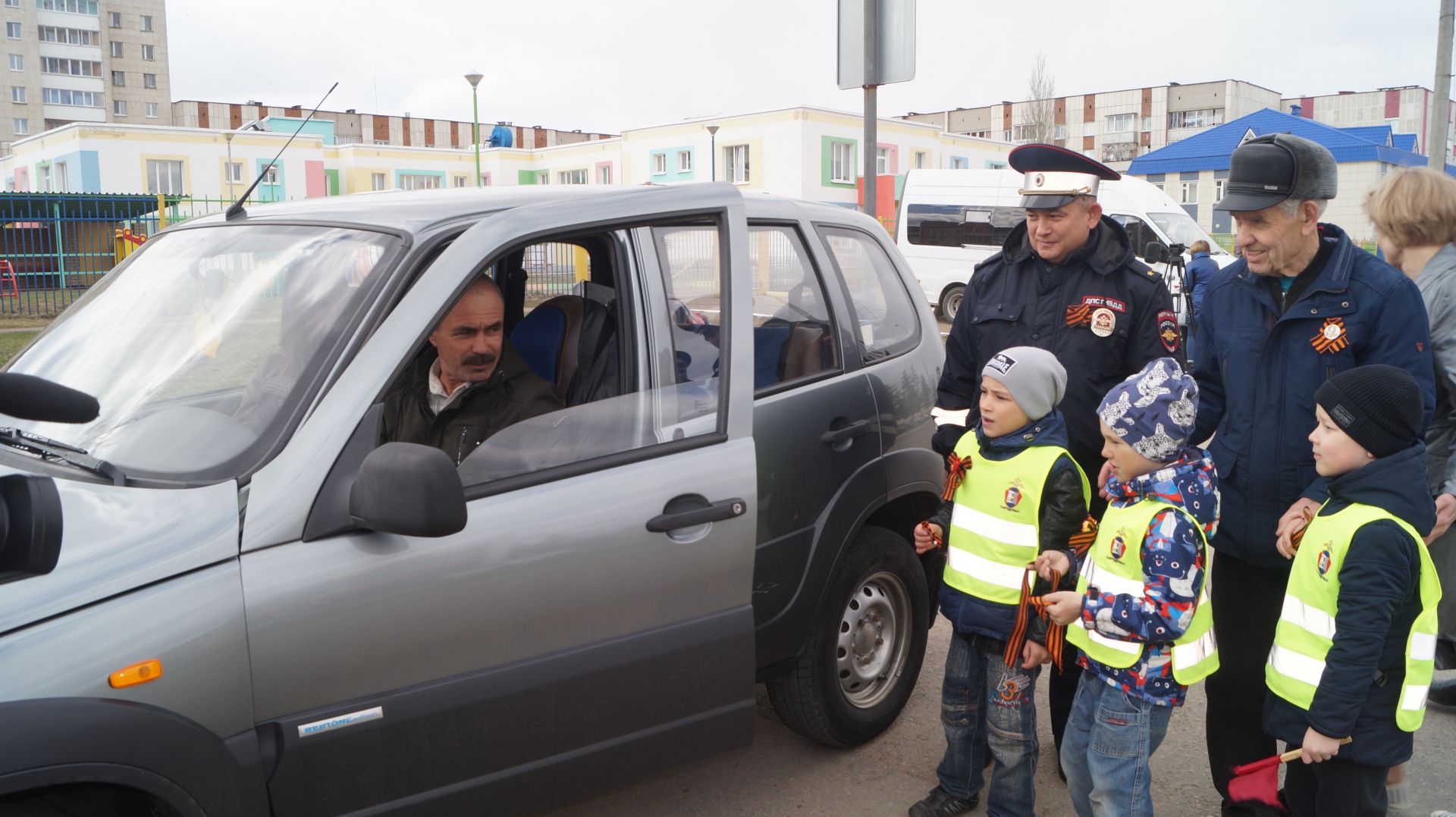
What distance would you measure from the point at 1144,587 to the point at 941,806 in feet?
3.56

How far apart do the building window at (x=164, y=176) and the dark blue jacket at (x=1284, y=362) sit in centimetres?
5379

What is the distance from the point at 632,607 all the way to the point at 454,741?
52 cm

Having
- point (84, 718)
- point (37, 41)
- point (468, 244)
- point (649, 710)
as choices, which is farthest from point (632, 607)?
point (37, 41)

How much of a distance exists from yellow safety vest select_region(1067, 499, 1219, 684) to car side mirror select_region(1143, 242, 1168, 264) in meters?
10.9

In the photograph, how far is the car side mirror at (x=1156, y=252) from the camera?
13336mm

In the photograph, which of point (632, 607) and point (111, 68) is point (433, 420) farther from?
point (111, 68)

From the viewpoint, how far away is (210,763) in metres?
2.06

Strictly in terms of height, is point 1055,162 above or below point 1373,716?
above

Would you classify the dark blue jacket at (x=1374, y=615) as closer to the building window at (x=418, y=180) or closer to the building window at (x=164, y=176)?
the building window at (x=164, y=176)

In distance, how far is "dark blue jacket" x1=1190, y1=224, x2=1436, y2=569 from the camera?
2.83m

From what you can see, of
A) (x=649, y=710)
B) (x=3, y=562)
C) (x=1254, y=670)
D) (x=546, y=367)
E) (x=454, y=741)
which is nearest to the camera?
(x=3, y=562)

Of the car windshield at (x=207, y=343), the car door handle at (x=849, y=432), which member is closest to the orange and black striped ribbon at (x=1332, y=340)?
the car door handle at (x=849, y=432)

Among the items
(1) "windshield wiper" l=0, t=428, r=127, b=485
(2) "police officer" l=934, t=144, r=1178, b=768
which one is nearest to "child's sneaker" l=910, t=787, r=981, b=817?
(2) "police officer" l=934, t=144, r=1178, b=768

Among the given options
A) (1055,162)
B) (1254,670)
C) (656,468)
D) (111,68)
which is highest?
(111,68)
